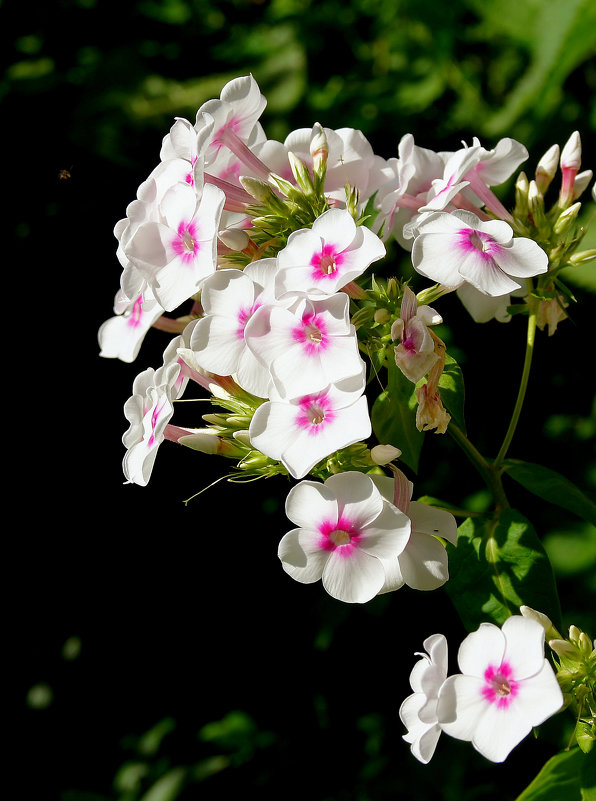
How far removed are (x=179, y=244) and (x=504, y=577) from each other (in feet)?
1.69

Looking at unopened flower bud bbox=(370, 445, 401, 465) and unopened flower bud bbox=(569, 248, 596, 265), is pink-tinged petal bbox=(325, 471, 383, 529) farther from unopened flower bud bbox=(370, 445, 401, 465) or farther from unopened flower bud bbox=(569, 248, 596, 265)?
unopened flower bud bbox=(569, 248, 596, 265)

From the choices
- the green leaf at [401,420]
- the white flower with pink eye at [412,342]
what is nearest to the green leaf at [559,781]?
the green leaf at [401,420]

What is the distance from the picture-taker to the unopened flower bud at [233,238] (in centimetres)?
81

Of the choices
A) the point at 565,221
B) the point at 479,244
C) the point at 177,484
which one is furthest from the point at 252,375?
the point at 177,484

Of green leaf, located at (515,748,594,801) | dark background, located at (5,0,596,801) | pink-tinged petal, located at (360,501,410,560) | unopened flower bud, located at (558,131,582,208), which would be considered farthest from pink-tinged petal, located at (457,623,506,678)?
dark background, located at (5,0,596,801)

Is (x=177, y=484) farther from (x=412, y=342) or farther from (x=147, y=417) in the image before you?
(x=412, y=342)

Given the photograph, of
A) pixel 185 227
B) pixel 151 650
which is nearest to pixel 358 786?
pixel 151 650

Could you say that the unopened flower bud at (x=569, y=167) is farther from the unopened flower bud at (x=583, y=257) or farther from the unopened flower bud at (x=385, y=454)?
the unopened flower bud at (x=385, y=454)

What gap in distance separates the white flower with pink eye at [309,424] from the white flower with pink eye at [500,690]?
0.74 feet

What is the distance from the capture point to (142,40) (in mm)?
2000

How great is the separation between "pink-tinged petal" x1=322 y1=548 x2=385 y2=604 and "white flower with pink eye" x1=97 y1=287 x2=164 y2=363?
0.34 m

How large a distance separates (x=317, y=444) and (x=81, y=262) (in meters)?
1.28

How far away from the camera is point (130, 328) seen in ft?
3.24

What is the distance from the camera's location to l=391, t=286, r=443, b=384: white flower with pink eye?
75 centimetres
